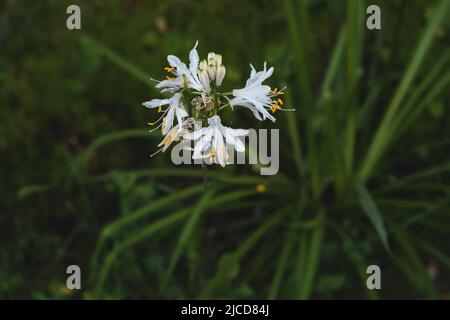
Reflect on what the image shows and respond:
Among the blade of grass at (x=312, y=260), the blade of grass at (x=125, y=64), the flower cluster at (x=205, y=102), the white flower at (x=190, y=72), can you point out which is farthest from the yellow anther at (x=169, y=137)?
the blade of grass at (x=125, y=64)

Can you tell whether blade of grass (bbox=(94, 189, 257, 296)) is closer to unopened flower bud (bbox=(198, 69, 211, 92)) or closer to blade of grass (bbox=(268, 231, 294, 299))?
blade of grass (bbox=(268, 231, 294, 299))

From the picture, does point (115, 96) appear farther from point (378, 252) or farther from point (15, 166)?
point (378, 252)

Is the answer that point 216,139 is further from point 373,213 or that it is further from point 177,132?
point 373,213

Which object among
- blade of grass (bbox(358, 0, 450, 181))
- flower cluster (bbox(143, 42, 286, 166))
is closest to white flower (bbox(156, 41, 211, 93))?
flower cluster (bbox(143, 42, 286, 166))

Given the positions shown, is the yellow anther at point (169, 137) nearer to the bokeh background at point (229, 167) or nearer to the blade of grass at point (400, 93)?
the bokeh background at point (229, 167)

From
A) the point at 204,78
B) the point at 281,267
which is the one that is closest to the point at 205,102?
the point at 204,78
